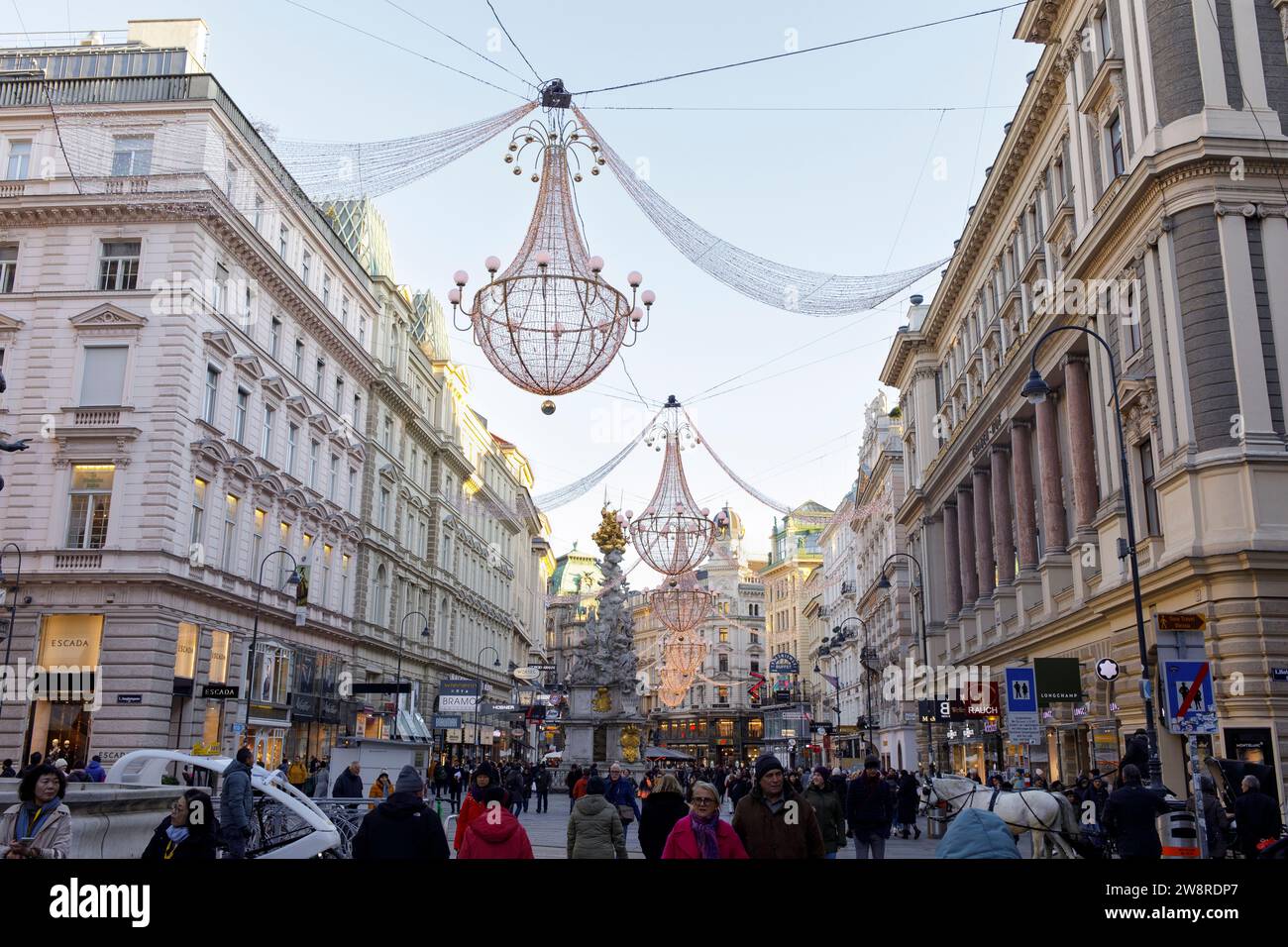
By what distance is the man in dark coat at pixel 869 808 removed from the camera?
53.7 ft

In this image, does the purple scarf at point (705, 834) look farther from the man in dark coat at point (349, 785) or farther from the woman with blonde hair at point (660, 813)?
the man in dark coat at point (349, 785)

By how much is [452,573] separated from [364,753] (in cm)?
4927

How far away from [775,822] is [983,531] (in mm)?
38775

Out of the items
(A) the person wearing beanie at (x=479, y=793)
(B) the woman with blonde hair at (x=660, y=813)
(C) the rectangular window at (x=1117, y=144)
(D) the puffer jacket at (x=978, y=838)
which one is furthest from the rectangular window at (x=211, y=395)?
(D) the puffer jacket at (x=978, y=838)

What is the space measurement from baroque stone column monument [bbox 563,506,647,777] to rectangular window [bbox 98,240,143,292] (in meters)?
31.0

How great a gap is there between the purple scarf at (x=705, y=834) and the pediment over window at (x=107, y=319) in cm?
3485

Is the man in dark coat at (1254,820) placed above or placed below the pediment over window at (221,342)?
below

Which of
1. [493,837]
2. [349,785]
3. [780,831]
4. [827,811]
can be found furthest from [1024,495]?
[493,837]

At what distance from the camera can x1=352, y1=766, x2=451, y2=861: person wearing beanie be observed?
808 centimetres

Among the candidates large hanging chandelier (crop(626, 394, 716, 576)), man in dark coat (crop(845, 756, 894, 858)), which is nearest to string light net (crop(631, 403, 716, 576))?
large hanging chandelier (crop(626, 394, 716, 576))

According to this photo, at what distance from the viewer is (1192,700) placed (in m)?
16.0

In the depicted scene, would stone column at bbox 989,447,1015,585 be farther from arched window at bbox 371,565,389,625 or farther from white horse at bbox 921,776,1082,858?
arched window at bbox 371,565,389,625
